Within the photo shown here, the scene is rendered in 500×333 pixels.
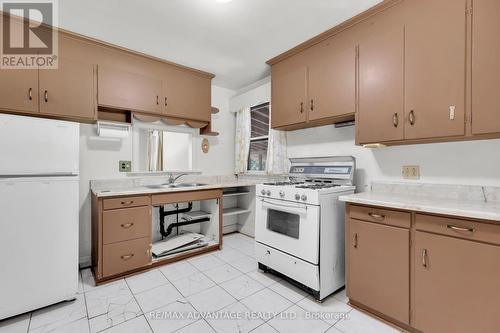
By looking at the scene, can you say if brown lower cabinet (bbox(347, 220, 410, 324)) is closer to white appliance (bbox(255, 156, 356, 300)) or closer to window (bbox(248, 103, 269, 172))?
white appliance (bbox(255, 156, 356, 300))

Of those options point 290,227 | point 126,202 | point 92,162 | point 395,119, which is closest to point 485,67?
point 395,119

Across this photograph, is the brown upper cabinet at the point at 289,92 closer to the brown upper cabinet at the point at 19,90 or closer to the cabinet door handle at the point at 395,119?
the cabinet door handle at the point at 395,119

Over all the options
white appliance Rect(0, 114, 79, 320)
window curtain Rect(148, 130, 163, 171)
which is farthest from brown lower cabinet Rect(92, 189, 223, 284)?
window curtain Rect(148, 130, 163, 171)

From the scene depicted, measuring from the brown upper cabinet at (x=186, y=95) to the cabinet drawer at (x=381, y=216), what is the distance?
2.46 metres

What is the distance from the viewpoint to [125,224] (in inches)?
94.1

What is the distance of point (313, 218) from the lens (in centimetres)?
197

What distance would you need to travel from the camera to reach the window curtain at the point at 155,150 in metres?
3.18

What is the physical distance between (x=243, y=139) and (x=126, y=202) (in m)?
2.05

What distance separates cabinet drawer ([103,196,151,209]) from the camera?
229cm

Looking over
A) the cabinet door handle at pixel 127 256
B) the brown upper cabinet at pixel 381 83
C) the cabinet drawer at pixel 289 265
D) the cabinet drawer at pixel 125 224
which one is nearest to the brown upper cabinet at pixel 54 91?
the cabinet drawer at pixel 125 224

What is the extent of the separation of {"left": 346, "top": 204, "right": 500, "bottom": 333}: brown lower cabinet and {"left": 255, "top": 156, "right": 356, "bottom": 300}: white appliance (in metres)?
0.17

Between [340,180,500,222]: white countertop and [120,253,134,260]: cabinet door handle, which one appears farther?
[120,253,134,260]: cabinet door handle

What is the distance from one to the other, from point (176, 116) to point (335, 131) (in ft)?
6.90

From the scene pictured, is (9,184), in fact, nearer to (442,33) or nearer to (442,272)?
(442,272)
